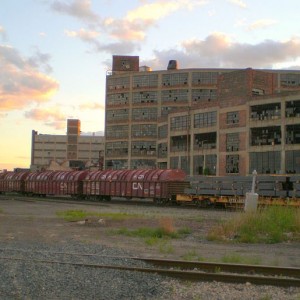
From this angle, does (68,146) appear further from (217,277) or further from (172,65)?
(217,277)

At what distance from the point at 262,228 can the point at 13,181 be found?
5406cm

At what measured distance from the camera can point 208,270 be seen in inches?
395

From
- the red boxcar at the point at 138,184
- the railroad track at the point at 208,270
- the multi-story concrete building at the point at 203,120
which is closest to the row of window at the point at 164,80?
the multi-story concrete building at the point at 203,120

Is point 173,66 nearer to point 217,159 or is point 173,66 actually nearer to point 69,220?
point 217,159

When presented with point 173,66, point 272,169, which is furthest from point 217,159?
point 173,66

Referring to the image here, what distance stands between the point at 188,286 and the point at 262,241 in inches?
295

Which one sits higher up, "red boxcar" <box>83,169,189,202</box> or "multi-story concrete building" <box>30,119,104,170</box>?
"multi-story concrete building" <box>30,119,104,170</box>

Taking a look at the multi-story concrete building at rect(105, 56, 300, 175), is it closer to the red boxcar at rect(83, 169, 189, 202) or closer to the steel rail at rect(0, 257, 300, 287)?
the red boxcar at rect(83, 169, 189, 202)

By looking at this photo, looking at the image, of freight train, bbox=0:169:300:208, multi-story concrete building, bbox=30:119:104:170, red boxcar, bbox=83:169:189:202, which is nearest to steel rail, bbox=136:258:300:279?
freight train, bbox=0:169:300:208

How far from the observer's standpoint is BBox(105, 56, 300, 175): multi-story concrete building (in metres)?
74.2

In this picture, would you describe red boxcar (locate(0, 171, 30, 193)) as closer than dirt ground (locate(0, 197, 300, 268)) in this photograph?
No

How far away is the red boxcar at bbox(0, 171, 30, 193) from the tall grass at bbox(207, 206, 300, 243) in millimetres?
50916

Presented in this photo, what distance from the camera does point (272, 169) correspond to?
74.6 m

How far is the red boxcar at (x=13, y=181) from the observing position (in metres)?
64.0
